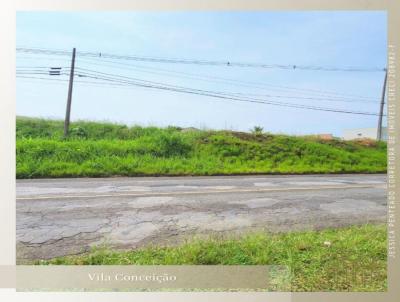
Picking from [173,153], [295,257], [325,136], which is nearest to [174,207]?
[173,153]

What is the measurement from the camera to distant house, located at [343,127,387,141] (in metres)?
3.16

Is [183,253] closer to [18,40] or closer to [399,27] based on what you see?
[18,40]

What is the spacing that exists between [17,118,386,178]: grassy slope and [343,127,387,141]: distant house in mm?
67

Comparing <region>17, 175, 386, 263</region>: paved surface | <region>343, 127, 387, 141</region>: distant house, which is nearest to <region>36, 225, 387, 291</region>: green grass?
<region>17, 175, 386, 263</region>: paved surface

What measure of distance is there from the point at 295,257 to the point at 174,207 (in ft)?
3.36

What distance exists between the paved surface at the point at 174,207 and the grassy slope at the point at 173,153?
3.7 inches

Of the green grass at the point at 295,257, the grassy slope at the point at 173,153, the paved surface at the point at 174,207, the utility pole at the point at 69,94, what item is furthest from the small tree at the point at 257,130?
the utility pole at the point at 69,94

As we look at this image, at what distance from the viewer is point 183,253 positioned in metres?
3.11

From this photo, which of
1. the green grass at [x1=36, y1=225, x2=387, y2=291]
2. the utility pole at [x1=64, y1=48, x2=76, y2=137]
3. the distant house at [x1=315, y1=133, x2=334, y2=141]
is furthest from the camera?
the distant house at [x1=315, y1=133, x2=334, y2=141]

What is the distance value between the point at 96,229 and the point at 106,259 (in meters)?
0.25

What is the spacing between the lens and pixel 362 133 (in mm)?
3270

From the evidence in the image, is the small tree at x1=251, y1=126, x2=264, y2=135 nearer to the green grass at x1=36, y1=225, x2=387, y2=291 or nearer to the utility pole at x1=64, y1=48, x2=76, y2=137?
the green grass at x1=36, y1=225, x2=387, y2=291

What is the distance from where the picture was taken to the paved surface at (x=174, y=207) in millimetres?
3145

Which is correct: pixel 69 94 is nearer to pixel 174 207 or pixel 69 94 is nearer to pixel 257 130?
pixel 174 207
